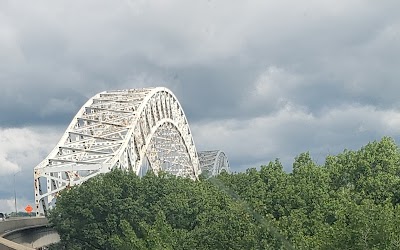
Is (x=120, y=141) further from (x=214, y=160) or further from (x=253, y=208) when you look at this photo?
(x=214, y=160)

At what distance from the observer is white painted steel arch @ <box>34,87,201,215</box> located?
77.4 m

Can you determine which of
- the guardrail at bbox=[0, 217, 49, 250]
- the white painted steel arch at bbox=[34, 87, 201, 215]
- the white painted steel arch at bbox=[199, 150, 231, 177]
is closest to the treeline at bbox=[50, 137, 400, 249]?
the guardrail at bbox=[0, 217, 49, 250]

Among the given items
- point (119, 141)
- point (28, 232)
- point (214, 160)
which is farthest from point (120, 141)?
point (214, 160)

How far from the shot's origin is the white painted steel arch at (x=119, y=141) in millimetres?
77375

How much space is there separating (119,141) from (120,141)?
351 mm

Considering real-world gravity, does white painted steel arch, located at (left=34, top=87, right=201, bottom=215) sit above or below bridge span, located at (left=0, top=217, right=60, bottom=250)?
above

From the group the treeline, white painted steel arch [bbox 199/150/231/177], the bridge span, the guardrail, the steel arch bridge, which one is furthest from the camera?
white painted steel arch [bbox 199/150/231/177]

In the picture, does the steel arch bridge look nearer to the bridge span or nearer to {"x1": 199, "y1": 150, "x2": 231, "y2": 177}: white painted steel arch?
the bridge span

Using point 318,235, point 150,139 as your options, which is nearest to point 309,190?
point 318,235

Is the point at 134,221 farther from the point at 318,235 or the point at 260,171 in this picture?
the point at 318,235

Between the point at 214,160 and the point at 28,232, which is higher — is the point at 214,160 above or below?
above

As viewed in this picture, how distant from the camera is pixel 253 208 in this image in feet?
114

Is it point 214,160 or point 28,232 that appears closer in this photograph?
point 28,232

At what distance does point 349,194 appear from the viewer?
38.6 m
